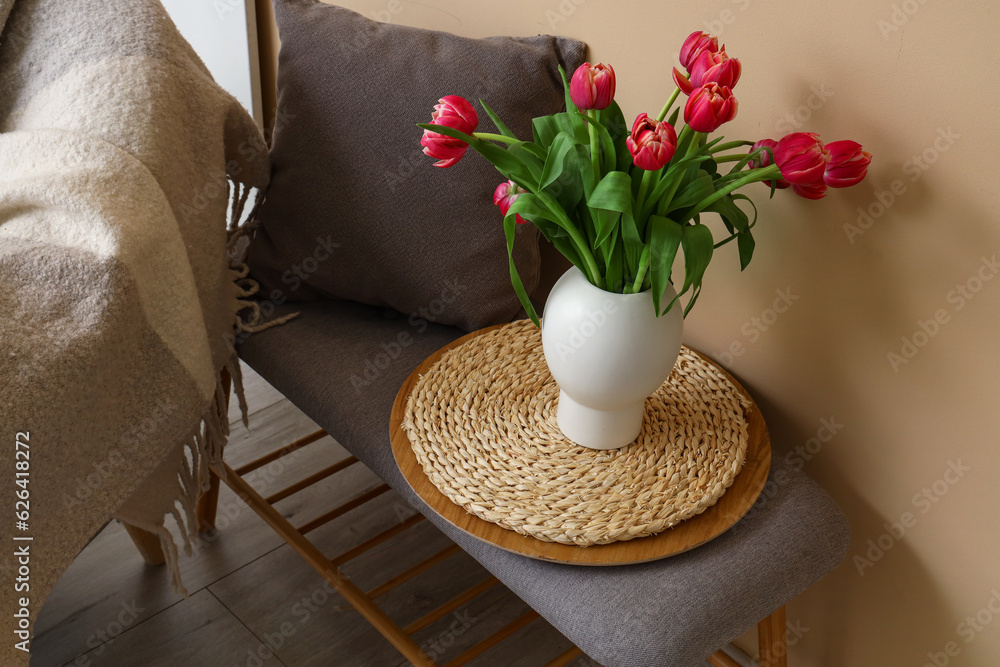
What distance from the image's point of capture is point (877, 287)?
877 mm

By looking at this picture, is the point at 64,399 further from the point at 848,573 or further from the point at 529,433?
the point at 848,573

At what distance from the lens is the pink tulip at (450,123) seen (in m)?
0.80

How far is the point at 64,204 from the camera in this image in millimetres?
891

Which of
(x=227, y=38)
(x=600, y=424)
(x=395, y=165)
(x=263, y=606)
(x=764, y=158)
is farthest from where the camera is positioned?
(x=227, y=38)

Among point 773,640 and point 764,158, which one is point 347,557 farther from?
point 764,158

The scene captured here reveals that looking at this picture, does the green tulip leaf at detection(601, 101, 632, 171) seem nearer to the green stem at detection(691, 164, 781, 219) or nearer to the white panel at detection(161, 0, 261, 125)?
the green stem at detection(691, 164, 781, 219)

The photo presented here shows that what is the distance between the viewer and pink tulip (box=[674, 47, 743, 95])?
724mm

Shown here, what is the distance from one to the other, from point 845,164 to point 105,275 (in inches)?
30.3

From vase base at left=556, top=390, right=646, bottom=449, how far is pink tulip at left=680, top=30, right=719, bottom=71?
0.37m

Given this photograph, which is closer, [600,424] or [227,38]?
[600,424]

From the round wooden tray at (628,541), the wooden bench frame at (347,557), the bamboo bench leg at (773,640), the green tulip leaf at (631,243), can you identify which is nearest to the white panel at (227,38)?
the wooden bench frame at (347,557)

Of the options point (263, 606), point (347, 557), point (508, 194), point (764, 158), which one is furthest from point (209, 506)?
point (764, 158)

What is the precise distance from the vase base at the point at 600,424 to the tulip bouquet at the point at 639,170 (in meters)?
0.14

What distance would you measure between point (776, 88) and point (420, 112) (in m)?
0.46
